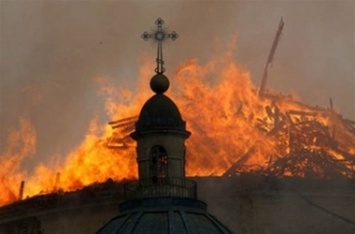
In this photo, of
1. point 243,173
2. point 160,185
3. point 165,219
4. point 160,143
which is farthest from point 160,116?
point 243,173

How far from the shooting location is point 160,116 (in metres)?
36.3

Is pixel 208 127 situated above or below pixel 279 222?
above

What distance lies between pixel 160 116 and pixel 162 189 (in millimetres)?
2780

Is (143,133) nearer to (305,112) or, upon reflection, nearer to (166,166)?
(166,166)

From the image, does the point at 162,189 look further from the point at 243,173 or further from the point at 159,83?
the point at 243,173

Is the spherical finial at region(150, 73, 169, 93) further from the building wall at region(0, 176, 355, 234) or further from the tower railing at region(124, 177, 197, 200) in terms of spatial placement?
the building wall at region(0, 176, 355, 234)

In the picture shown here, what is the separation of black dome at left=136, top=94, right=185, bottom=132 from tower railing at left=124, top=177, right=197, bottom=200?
78.1 inches

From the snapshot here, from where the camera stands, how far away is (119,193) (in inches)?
2384

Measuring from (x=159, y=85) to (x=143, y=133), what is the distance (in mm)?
1935

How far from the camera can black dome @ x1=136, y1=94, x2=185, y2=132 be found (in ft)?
119

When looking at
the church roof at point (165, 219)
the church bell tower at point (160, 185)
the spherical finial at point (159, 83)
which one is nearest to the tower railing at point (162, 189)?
the church bell tower at point (160, 185)

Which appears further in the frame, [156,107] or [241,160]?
[241,160]

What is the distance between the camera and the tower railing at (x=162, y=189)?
116 ft

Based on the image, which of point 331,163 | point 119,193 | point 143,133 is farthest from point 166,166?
point 331,163
